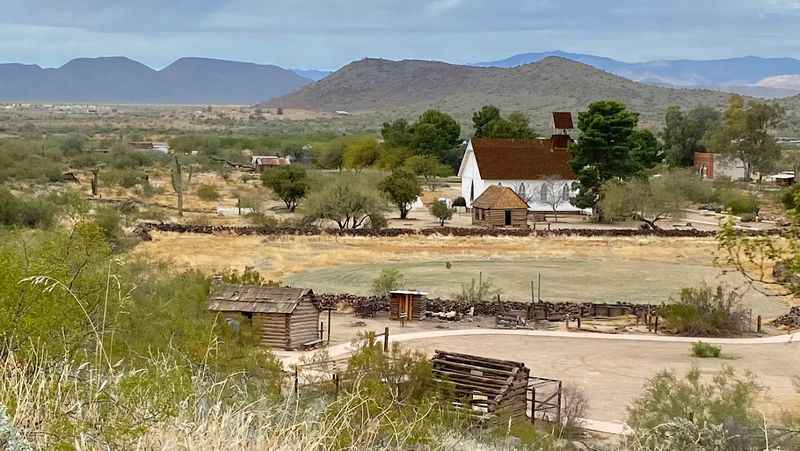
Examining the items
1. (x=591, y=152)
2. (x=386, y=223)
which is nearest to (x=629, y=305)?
(x=386, y=223)

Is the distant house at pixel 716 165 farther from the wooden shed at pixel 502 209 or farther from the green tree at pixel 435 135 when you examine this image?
the wooden shed at pixel 502 209

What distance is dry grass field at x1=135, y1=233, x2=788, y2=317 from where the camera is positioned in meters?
42.0

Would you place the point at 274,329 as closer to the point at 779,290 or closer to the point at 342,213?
the point at 779,290

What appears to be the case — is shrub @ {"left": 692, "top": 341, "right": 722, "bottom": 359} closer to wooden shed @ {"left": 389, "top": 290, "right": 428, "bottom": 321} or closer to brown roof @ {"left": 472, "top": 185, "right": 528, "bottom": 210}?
wooden shed @ {"left": 389, "top": 290, "right": 428, "bottom": 321}

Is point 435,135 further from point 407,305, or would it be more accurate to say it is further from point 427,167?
point 407,305

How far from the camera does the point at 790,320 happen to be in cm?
3522

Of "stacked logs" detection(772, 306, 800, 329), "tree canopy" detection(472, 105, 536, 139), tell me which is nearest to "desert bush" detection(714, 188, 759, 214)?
"tree canopy" detection(472, 105, 536, 139)

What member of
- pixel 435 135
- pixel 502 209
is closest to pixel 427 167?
pixel 435 135

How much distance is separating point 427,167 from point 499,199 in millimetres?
24693

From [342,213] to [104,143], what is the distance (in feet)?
250

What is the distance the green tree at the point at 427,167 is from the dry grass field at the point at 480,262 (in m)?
31.2

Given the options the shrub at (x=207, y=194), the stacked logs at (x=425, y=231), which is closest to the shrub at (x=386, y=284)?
the stacked logs at (x=425, y=231)

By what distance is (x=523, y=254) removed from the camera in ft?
174

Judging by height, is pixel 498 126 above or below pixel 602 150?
above
